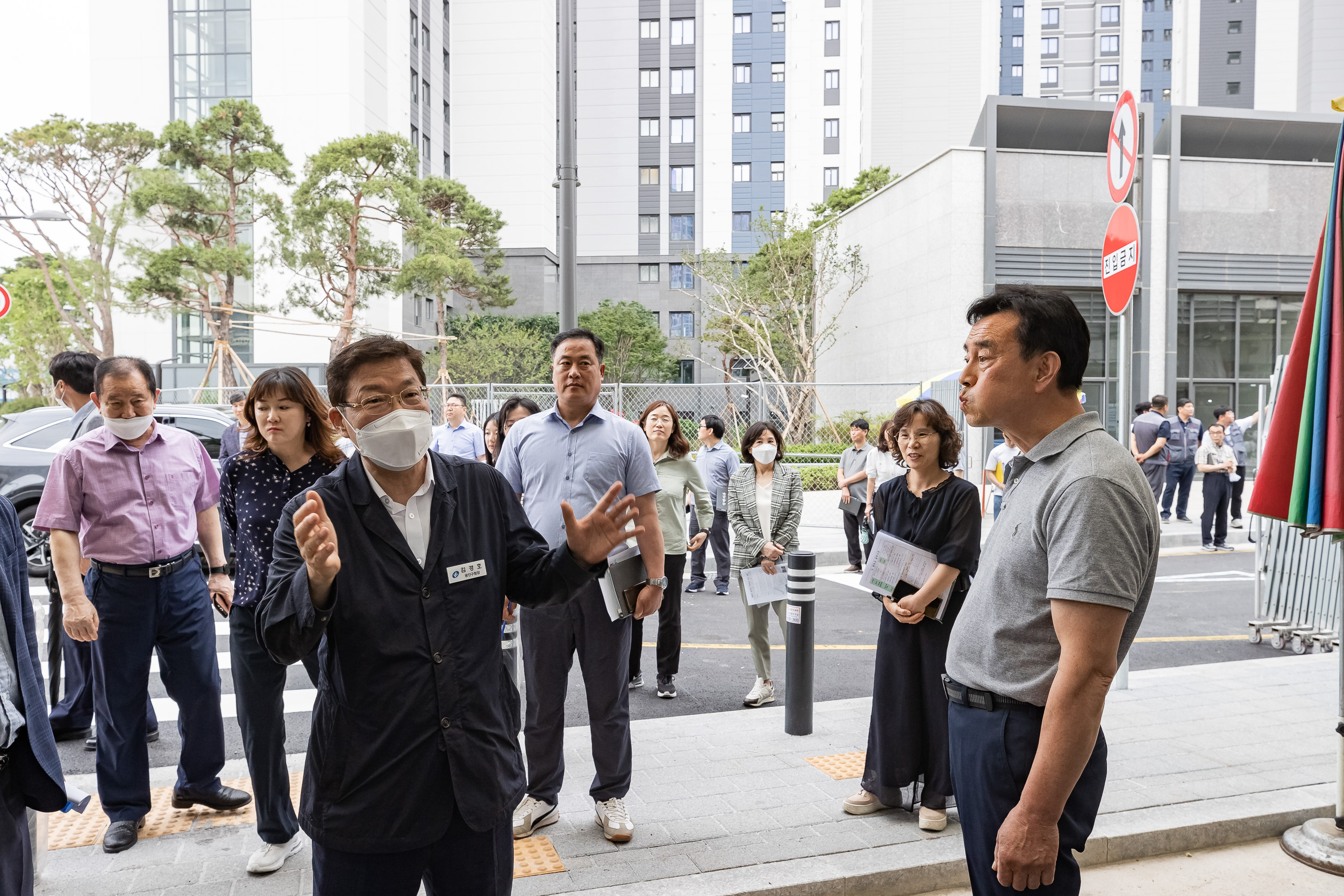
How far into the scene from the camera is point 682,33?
65000 mm

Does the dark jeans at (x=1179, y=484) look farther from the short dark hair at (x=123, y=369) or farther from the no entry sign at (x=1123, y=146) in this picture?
the short dark hair at (x=123, y=369)

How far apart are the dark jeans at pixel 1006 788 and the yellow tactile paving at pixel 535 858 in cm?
206

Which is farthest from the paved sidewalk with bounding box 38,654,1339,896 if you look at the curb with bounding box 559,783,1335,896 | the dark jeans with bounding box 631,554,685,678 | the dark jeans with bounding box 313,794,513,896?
the dark jeans with bounding box 313,794,513,896

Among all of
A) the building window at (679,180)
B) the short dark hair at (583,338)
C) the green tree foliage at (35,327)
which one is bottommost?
the short dark hair at (583,338)

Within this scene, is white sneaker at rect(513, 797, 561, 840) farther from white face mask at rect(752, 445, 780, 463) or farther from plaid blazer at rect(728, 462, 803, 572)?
white face mask at rect(752, 445, 780, 463)

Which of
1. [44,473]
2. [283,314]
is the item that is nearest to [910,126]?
[283,314]

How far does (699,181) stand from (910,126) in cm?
1438

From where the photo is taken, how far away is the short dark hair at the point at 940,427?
183 inches

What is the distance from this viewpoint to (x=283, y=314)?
129 feet

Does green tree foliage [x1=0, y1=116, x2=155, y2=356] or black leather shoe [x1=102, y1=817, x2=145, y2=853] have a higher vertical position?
green tree foliage [x1=0, y1=116, x2=155, y2=356]

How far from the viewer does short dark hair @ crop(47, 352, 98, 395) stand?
6016 millimetres

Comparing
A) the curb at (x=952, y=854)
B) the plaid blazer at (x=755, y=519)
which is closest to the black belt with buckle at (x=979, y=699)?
the curb at (x=952, y=854)

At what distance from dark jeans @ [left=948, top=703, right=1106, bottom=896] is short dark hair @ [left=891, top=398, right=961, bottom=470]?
2240 millimetres

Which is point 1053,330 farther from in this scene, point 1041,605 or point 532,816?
point 532,816
